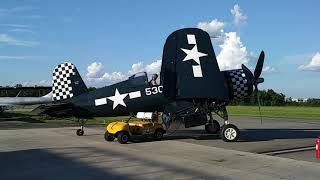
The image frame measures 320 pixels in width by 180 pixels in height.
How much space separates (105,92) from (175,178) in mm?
8777

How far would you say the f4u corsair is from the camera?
14.7 meters

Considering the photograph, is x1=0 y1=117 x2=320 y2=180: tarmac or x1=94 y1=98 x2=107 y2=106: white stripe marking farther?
x1=94 y1=98 x2=107 y2=106: white stripe marking

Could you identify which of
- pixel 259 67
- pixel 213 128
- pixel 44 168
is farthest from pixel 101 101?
pixel 44 168

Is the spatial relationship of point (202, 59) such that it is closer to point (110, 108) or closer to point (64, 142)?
point (110, 108)

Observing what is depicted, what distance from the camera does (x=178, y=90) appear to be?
14.9m

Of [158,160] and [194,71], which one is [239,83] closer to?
[194,71]

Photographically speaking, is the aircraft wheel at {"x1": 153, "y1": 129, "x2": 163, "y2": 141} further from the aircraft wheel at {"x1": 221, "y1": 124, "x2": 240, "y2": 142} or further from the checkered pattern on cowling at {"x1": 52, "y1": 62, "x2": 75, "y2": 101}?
the checkered pattern on cowling at {"x1": 52, "y1": 62, "x2": 75, "y2": 101}

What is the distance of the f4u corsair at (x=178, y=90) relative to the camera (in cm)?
1468

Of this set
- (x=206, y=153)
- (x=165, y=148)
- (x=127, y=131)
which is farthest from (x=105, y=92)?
(x=206, y=153)

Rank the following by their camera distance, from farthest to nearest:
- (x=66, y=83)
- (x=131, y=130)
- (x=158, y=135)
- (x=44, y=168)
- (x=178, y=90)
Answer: (x=66, y=83)
(x=158, y=135)
(x=131, y=130)
(x=178, y=90)
(x=44, y=168)

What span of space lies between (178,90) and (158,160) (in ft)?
16.1

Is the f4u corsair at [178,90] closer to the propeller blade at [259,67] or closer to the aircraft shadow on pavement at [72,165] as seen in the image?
the propeller blade at [259,67]

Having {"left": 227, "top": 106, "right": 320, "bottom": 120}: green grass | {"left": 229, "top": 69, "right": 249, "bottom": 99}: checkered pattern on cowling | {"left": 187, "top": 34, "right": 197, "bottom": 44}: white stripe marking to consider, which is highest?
{"left": 187, "top": 34, "right": 197, "bottom": 44}: white stripe marking

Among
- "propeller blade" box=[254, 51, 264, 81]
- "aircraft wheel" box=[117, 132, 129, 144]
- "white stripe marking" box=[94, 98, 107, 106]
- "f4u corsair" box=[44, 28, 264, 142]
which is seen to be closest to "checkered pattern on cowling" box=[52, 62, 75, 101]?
"f4u corsair" box=[44, 28, 264, 142]
